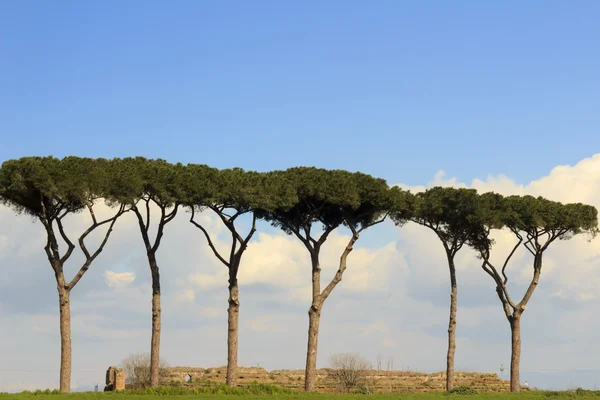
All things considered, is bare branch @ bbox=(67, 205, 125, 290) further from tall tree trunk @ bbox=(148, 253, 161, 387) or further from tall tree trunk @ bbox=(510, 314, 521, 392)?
tall tree trunk @ bbox=(510, 314, 521, 392)

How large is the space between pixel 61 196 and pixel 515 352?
24.3 metres

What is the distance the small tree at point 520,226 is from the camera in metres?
42.4

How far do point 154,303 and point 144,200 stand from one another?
459cm

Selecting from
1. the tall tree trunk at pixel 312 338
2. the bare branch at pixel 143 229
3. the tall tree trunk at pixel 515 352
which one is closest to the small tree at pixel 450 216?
the tall tree trunk at pixel 515 352

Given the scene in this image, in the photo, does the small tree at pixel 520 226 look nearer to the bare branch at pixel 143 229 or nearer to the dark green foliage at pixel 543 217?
the dark green foliage at pixel 543 217

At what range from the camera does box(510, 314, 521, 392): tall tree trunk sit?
4225 centimetres

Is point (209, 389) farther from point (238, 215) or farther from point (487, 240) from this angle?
point (487, 240)

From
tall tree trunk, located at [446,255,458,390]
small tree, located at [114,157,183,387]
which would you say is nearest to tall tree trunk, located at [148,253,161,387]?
small tree, located at [114,157,183,387]

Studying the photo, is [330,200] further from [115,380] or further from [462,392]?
[115,380]

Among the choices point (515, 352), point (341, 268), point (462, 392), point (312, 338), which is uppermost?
point (341, 268)

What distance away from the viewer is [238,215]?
36.8m

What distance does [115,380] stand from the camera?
126 ft

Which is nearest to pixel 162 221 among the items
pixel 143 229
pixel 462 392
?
pixel 143 229

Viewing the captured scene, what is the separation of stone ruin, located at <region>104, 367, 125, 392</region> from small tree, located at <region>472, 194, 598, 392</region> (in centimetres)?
1962
